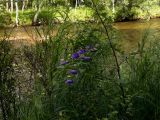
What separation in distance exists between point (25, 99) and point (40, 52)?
750 millimetres

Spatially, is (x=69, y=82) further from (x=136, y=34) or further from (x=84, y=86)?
(x=136, y=34)

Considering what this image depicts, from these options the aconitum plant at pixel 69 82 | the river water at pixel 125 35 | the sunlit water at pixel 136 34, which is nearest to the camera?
the aconitum plant at pixel 69 82

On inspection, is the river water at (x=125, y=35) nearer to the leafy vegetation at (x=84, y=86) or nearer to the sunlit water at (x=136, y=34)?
the sunlit water at (x=136, y=34)

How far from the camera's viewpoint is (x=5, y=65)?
4.51 meters

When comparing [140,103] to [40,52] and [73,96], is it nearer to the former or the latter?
[73,96]

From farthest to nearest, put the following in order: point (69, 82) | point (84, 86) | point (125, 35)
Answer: point (125, 35) → point (84, 86) → point (69, 82)

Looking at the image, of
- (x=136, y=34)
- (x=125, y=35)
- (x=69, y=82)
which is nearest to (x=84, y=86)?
(x=69, y=82)

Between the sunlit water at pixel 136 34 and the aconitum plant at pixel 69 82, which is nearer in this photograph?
the aconitum plant at pixel 69 82

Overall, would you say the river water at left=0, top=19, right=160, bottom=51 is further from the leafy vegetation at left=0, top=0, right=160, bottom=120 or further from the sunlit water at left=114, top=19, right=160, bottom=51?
the leafy vegetation at left=0, top=0, right=160, bottom=120

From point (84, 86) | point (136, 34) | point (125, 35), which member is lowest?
point (136, 34)

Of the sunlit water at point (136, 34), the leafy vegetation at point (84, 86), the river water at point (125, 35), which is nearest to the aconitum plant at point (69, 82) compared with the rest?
the leafy vegetation at point (84, 86)

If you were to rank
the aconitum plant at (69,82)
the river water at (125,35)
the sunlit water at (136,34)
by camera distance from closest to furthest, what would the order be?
the aconitum plant at (69,82) → the river water at (125,35) → the sunlit water at (136,34)

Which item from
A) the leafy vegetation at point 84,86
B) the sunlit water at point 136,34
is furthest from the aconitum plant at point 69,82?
the sunlit water at point 136,34

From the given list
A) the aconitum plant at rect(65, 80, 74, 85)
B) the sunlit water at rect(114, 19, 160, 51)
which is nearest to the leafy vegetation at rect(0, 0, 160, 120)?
the aconitum plant at rect(65, 80, 74, 85)
